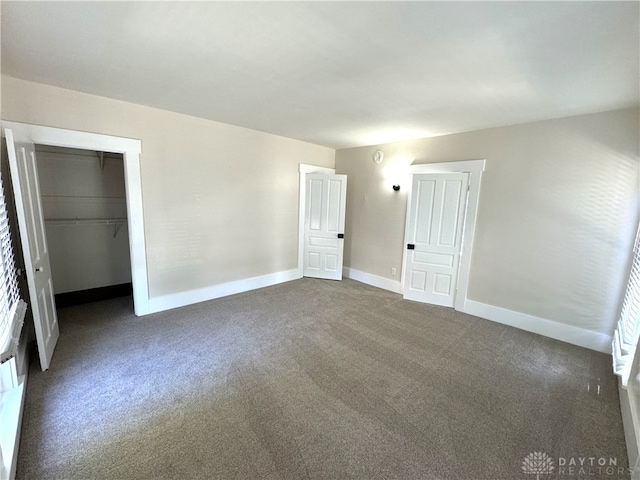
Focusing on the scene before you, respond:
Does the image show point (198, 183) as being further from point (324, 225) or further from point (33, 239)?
point (324, 225)

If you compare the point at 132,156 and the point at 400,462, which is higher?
the point at 132,156

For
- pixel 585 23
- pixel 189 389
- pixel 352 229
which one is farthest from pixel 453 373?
pixel 352 229

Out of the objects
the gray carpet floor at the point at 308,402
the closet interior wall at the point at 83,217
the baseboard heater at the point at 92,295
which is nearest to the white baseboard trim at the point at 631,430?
the gray carpet floor at the point at 308,402

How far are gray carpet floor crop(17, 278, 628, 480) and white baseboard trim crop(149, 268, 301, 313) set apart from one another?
219 millimetres

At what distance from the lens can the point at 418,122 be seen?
332 centimetres

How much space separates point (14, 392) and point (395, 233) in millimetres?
4567

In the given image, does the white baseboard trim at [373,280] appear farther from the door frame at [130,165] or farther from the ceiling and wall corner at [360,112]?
the door frame at [130,165]

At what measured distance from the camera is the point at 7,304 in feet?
5.89

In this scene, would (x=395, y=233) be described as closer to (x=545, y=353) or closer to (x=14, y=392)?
(x=545, y=353)

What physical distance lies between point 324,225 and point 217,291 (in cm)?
222

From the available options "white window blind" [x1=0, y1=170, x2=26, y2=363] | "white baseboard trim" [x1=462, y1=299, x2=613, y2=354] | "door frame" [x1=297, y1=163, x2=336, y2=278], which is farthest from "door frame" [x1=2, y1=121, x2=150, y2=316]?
"white baseboard trim" [x1=462, y1=299, x2=613, y2=354]

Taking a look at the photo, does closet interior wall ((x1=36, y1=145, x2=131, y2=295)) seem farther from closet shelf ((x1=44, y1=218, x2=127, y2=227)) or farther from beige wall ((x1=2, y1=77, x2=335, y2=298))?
beige wall ((x1=2, y1=77, x2=335, y2=298))

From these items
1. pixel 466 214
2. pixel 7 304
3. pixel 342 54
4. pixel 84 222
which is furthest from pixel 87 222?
pixel 466 214

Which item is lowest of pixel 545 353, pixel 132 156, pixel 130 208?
pixel 545 353
